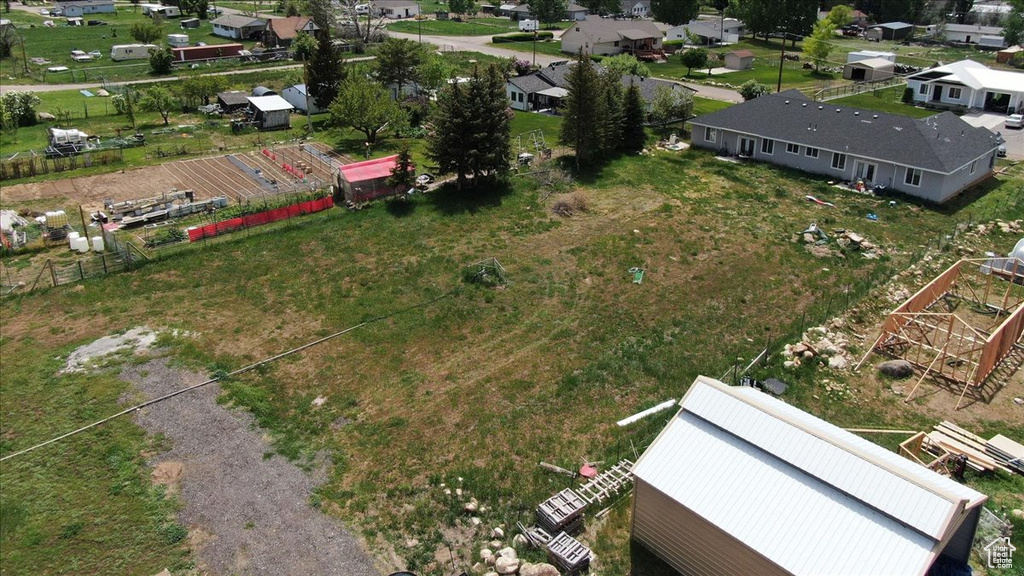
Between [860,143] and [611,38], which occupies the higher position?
[611,38]

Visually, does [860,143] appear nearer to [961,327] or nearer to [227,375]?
[961,327]

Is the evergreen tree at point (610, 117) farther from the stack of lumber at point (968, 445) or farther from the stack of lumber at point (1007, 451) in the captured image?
the stack of lumber at point (1007, 451)

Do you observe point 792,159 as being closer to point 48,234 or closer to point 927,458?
point 927,458

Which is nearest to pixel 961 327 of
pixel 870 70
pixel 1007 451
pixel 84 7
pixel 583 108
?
pixel 1007 451

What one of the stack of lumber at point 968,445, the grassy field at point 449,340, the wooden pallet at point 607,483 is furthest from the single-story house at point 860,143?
the wooden pallet at point 607,483

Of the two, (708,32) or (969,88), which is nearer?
Result: (969,88)

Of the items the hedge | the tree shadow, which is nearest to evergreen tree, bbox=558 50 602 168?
the tree shadow

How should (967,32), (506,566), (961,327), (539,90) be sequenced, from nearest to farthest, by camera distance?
(506,566) → (961,327) → (539,90) → (967,32)
